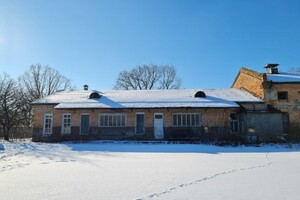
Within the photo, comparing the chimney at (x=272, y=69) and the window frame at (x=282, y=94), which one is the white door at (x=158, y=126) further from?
the chimney at (x=272, y=69)

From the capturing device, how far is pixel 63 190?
18.6 ft

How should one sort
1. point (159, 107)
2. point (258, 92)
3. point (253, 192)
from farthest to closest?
point (258, 92), point (159, 107), point (253, 192)

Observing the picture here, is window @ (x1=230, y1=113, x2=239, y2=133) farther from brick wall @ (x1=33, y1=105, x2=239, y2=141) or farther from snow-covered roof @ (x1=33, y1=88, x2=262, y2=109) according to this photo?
snow-covered roof @ (x1=33, y1=88, x2=262, y2=109)

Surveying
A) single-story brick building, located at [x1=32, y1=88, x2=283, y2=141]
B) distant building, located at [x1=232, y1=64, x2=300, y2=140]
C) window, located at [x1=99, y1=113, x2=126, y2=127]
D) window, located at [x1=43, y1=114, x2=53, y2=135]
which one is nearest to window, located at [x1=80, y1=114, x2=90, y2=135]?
single-story brick building, located at [x1=32, y1=88, x2=283, y2=141]

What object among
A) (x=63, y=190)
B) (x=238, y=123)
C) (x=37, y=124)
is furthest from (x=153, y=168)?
(x=37, y=124)

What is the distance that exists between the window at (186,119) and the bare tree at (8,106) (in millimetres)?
16134

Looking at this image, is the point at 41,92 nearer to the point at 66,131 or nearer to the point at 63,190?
the point at 66,131

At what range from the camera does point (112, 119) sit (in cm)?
2298

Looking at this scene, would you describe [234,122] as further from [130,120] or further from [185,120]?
[130,120]

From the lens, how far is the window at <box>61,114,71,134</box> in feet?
76.4

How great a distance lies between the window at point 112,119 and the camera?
2292 cm

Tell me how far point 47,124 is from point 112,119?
6.00 m

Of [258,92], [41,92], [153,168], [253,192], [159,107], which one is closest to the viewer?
[253,192]

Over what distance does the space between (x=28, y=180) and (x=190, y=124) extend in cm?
1720
